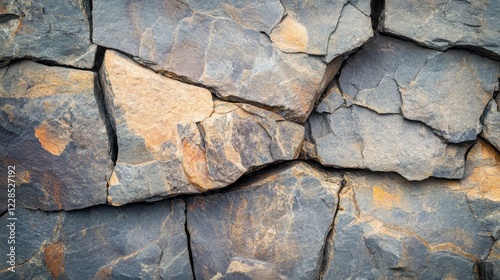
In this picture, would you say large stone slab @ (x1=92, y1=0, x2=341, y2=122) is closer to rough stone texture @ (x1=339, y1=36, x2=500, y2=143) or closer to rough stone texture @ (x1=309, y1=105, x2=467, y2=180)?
rough stone texture @ (x1=309, y1=105, x2=467, y2=180)

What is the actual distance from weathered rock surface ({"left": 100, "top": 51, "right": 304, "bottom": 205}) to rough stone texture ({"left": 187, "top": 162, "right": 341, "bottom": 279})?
22 cm

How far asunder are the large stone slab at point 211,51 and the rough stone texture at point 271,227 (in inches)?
18.2

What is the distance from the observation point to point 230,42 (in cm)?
255

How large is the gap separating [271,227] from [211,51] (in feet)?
3.54

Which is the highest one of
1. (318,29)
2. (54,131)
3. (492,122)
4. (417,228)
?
(318,29)

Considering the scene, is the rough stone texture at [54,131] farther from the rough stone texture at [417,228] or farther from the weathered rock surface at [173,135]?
the rough stone texture at [417,228]

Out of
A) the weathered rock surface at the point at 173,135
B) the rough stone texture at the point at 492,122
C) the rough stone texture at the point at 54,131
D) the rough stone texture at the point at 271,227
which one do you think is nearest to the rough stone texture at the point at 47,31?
the rough stone texture at the point at 54,131

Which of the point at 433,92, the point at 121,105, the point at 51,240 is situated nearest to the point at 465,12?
the point at 433,92

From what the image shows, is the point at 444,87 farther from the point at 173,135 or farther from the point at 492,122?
the point at 173,135

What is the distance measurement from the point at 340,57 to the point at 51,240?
1.99m

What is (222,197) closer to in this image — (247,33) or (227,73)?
(227,73)

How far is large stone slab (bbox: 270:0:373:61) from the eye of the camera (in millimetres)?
2570

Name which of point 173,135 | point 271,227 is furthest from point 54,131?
point 271,227

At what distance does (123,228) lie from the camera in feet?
8.83
